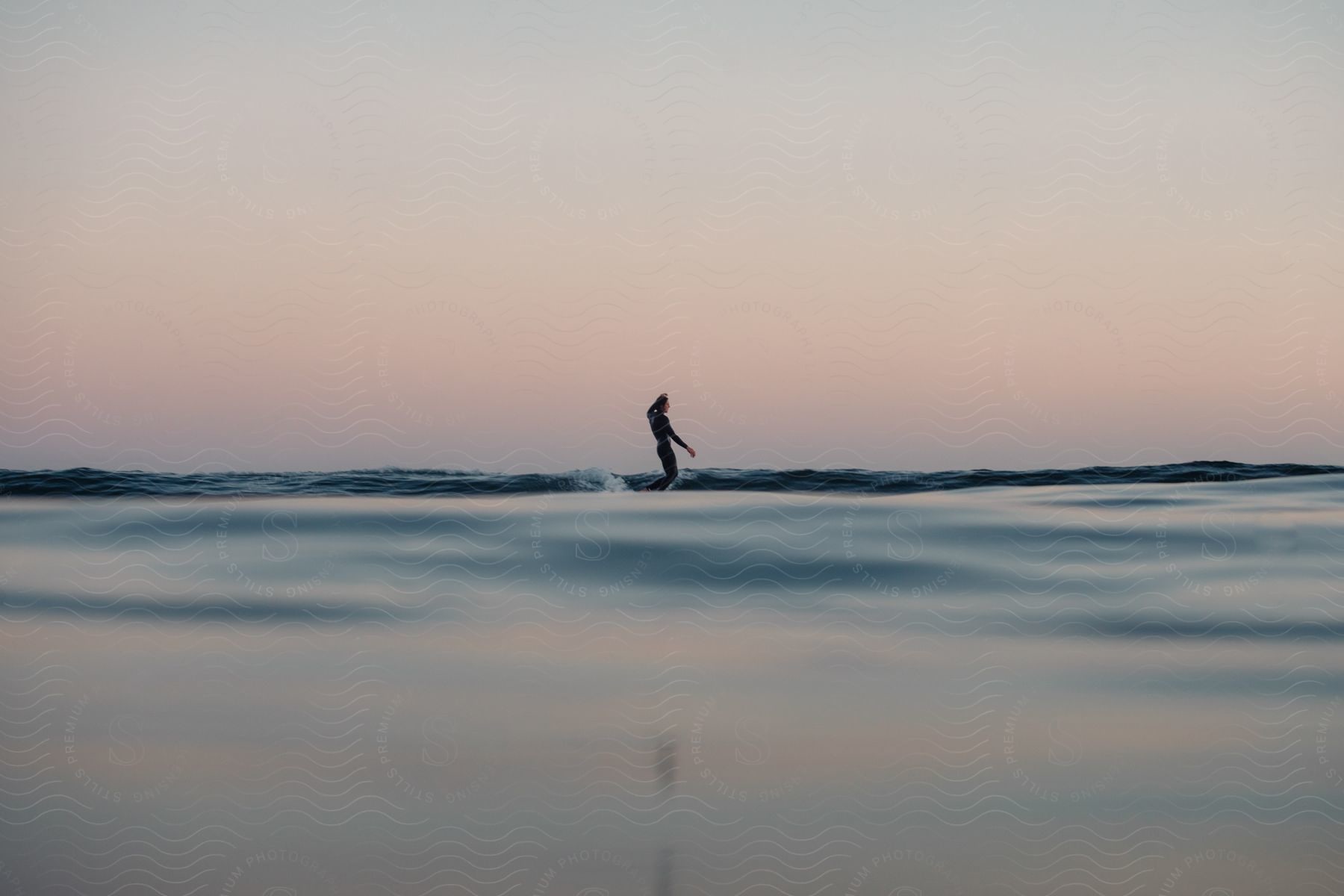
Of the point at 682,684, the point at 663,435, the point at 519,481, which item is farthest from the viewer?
the point at 519,481

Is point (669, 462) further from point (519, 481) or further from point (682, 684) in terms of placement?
point (682, 684)

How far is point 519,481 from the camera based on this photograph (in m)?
20.2

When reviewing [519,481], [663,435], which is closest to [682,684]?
[663,435]

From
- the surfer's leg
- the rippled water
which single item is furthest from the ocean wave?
the rippled water

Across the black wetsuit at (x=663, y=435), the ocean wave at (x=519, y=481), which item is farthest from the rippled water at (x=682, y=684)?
the ocean wave at (x=519, y=481)

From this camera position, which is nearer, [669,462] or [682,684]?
[682,684]

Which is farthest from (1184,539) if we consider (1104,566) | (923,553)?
(923,553)

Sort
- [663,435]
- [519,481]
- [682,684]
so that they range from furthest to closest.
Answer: [519,481], [663,435], [682,684]

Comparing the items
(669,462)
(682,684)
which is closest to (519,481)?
(669,462)

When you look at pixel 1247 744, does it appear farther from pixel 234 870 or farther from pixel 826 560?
pixel 826 560

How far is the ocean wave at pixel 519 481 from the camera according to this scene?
19172mm

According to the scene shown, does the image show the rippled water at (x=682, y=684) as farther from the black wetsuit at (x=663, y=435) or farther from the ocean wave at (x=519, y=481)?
the ocean wave at (x=519, y=481)

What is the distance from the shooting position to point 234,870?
3.78 m

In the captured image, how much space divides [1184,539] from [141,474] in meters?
18.4
